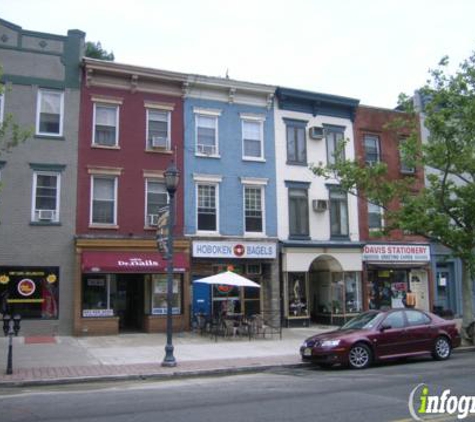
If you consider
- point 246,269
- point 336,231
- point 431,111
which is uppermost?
point 431,111

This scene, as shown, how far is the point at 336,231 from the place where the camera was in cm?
2575

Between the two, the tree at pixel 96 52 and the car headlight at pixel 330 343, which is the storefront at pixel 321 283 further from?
the tree at pixel 96 52

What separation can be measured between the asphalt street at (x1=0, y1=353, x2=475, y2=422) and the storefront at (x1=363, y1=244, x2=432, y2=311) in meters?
13.0

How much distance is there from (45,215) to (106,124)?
4.28 meters

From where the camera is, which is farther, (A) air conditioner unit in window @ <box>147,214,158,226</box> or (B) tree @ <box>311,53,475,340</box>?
(A) air conditioner unit in window @ <box>147,214,158,226</box>

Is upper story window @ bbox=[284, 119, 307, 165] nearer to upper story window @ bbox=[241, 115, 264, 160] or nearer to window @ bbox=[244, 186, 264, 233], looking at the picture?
upper story window @ bbox=[241, 115, 264, 160]

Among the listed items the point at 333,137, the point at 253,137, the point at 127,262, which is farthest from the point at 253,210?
the point at 127,262

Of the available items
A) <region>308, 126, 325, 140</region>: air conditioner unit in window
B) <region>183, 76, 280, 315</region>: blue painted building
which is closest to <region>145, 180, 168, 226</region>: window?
<region>183, 76, 280, 315</region>: blue painted building

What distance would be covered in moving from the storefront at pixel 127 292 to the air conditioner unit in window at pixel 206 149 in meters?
4.05

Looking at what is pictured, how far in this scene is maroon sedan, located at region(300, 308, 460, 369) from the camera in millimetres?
13336

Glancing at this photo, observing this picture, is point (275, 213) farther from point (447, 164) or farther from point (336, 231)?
point (447, 164)

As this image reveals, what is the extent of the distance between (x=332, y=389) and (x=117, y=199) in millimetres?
13439

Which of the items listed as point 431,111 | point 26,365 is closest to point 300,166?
point 431,111

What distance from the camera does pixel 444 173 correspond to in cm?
1806
